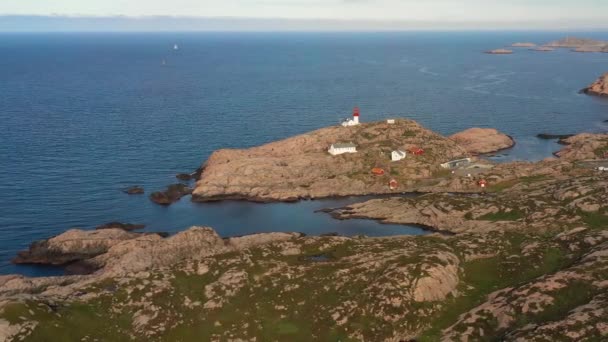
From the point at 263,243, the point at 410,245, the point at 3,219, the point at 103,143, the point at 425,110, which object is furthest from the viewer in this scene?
the point at 425,110

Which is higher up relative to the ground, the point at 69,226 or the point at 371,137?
the point at 371,137

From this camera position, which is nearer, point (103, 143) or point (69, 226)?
point (69, 226)

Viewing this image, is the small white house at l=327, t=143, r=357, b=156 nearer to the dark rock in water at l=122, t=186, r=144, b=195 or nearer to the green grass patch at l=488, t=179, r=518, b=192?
the green grass patch at l=488, t=179, r=518, b=192

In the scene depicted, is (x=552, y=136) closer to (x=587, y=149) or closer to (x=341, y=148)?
(x=587, y=149)

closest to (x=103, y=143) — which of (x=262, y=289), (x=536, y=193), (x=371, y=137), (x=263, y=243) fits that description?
(x=371, y=137)

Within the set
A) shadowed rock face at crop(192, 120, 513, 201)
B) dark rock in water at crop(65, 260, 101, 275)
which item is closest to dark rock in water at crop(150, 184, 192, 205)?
shadowed rock face at crop(192, 120, 513, 201)

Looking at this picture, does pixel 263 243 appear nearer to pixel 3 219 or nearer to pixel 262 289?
pixel 262 289

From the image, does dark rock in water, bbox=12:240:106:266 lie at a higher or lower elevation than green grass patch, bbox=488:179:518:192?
lower
